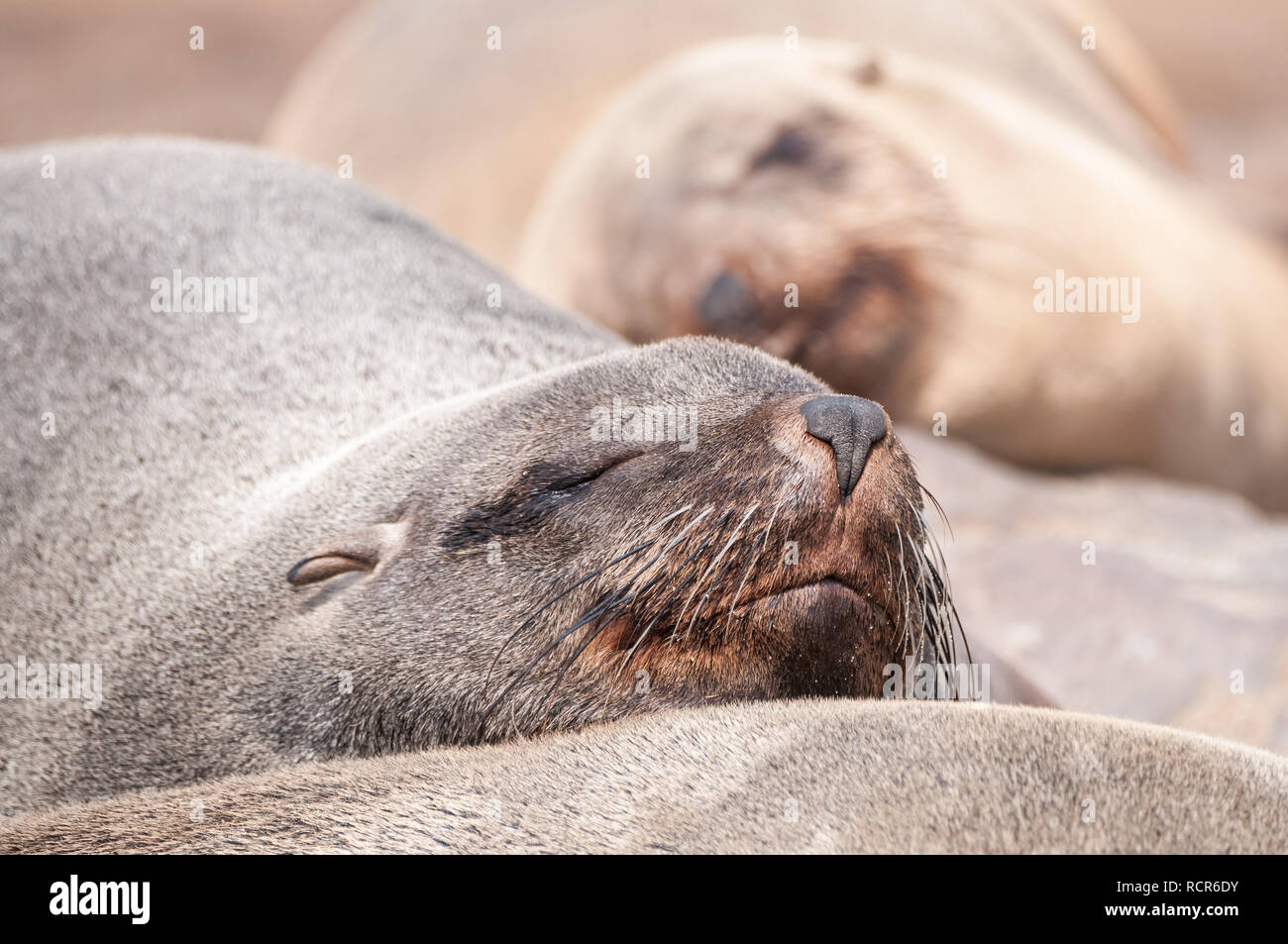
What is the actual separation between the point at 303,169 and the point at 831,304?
6.20 ft

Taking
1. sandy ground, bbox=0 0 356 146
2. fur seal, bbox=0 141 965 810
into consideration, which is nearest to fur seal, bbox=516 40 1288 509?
fur seal, bbox=0 141 965 810

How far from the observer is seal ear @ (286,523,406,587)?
2080mm

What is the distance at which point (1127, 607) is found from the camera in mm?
3709

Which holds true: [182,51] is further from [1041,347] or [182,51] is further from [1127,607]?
[1127,607]

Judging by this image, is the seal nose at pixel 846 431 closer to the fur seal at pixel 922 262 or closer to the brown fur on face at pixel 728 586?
the brown fur on face at pixel 728 586

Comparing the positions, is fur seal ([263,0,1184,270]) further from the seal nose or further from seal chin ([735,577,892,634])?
seal chin ([735,577,892,634])

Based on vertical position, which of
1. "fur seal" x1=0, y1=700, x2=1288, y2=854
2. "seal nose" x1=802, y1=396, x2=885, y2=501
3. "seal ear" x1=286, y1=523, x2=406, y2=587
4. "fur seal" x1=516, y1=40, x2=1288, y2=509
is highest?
"fur seal" x1=516, y1=40, x2=1288, y2=509

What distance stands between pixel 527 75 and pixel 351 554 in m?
4.37

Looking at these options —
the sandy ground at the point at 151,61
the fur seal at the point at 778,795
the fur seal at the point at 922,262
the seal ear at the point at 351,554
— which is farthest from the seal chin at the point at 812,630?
the sandy ground at the point at 151,61

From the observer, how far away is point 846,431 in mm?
1782

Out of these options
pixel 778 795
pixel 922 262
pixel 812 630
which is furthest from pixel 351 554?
pixel 922 262

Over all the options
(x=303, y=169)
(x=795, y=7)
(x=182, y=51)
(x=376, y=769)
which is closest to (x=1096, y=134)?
(x=795, y=7)

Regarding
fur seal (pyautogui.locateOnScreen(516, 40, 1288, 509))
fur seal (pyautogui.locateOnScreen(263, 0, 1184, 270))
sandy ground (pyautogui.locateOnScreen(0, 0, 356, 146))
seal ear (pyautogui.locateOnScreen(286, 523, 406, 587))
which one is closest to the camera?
seal ear (pyautogui.locateOnScreen(286, 523, 406, 587))

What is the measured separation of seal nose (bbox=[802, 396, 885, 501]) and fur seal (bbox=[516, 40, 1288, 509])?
2.79 m
